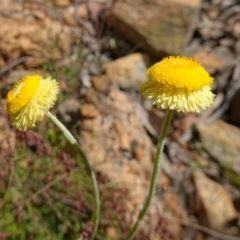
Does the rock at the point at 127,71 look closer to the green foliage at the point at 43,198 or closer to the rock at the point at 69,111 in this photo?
the rock at the point at 69,111

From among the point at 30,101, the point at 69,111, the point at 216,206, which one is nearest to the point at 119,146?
the point at 69,111

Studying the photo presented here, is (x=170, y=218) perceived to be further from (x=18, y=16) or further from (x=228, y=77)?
(x=18, y=16)

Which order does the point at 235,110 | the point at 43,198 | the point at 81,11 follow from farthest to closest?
the point at 81,11 < the point at 235,110 < the point at 43,198

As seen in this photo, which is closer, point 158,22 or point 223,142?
point 223,142

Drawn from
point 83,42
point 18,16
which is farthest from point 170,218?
point 18,16

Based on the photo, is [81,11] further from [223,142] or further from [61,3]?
[223,142]

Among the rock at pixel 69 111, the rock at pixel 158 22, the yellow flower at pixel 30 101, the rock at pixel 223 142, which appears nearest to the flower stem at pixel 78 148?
the yellow flower at pixel 30 101

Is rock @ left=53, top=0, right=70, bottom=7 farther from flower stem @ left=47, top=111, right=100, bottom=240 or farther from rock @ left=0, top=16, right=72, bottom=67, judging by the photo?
flower stem @ left=47, top=111, right=100, bottom=240
